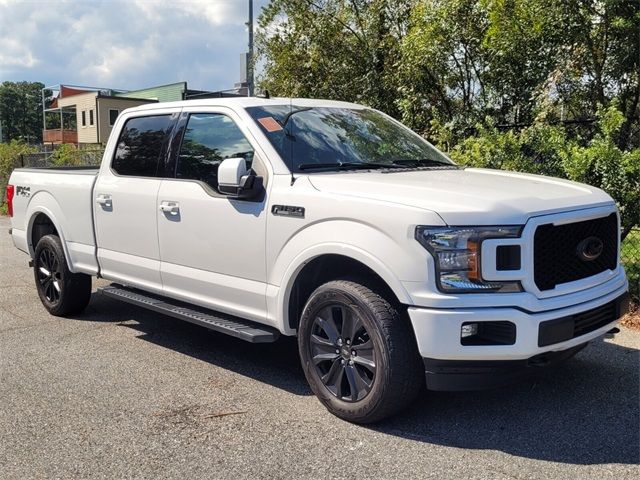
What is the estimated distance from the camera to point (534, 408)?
4164mm

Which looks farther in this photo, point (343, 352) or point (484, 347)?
point (343, 352)

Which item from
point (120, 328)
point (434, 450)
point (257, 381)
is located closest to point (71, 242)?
point (120, 328)

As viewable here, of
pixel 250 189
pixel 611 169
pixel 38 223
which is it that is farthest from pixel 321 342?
pixel 38 223

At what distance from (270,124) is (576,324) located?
2.39 metres

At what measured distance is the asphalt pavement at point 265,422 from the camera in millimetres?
3457

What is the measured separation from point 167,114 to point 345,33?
6.06 meters

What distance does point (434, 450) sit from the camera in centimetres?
362

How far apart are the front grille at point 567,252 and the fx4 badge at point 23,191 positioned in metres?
5.38

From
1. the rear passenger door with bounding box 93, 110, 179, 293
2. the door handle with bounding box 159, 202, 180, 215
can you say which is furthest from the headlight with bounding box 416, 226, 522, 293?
the rear passenger door with bounding box 93, 110, 179, 293

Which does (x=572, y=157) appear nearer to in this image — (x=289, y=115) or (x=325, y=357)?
(x=289, y=115)

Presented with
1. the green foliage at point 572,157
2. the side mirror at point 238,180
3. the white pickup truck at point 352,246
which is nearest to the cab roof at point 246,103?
the white pickup truck at point 352,246

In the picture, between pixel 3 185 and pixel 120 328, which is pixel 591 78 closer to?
pixel 120 328

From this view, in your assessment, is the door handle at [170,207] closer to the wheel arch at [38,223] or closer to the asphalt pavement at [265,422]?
the asphalt pavement at [265,422]

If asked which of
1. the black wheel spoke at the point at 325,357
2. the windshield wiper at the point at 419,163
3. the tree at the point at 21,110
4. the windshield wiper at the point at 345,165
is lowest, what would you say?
the black wheel spoke at the point at 325,357
